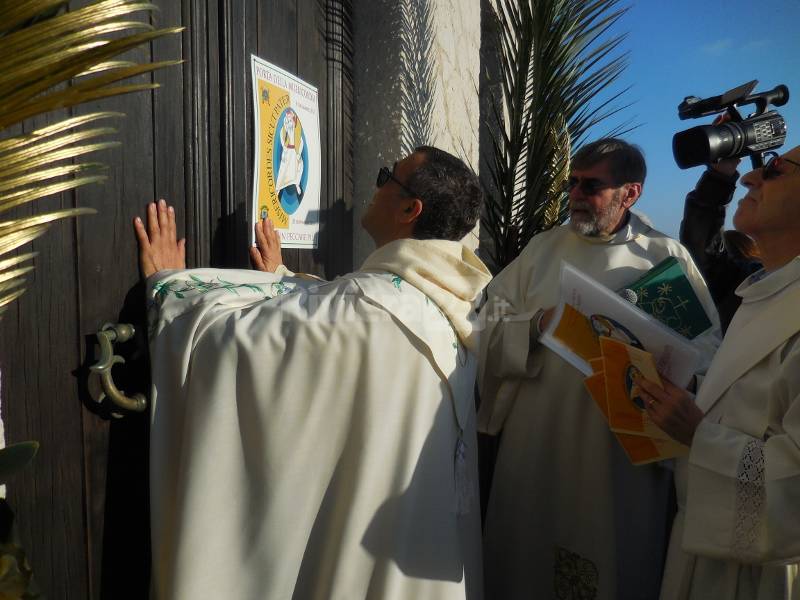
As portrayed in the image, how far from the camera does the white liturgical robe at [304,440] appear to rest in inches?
52.3

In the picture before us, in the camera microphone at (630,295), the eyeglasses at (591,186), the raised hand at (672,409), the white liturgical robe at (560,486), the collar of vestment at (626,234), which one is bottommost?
the white liturgical robe at (560,486)

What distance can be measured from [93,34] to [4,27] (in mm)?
127

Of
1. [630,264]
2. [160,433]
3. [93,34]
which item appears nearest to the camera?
[93,34]

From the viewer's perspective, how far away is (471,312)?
1794 millimetres

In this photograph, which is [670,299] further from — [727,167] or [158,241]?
[158,241]

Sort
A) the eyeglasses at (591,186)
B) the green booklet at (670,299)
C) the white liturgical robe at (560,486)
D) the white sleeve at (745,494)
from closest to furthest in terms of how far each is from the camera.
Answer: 1. the white sleeve at (745,494)
2. the green booklet at (670,299)
3. the white liturgical robe at (560,486)
4. the eyeglasses at (591,186)

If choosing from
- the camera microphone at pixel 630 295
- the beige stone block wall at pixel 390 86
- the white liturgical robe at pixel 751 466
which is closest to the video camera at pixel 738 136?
the camera microphone at pixel 630 295

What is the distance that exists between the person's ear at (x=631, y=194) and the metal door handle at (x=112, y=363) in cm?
201

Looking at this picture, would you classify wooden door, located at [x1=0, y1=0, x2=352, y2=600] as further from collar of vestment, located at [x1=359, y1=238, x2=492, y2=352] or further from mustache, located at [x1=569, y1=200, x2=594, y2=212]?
mustache, located at [x1=569, y1=200, x2=594, y2=212]

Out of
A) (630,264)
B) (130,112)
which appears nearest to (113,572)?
(130,112)

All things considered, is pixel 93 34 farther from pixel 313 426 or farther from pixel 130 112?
pixel 313 426

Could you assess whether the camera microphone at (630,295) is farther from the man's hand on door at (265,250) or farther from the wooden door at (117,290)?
the wooden door at (117,290)

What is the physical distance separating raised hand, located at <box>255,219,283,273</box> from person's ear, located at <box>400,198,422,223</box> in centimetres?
51

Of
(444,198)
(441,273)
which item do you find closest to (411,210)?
(444,198)
